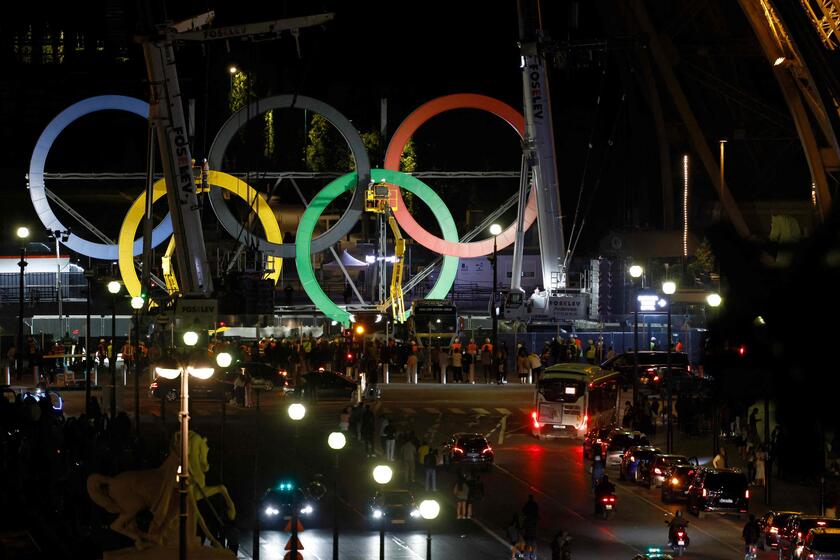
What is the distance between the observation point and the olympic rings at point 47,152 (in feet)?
204

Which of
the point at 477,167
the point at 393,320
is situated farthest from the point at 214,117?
the point at 393,320

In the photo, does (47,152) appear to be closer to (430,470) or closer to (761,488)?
(430,470)

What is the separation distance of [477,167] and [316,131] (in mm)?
10075

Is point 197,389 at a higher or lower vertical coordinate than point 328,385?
lower

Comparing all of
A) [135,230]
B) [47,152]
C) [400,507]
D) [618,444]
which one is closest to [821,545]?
[400,507]

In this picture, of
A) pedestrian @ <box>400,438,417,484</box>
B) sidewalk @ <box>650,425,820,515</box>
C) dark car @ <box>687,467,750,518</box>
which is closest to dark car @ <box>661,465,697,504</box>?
dark car @ <box>687,467,750,518</box>

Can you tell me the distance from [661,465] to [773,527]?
26.0ft

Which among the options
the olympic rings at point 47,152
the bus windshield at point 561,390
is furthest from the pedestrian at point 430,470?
the olympic rings at point 47,152

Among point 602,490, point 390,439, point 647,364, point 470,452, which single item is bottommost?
point 602,490

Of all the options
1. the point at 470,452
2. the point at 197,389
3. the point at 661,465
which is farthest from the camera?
the point at 197,389

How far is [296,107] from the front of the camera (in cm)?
6009

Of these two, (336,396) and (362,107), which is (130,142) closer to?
(362,107)

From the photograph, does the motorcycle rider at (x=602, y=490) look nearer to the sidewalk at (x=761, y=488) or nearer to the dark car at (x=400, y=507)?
the sidewalk at (x=761, y=488)

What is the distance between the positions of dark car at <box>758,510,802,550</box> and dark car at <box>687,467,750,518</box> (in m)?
3.22
